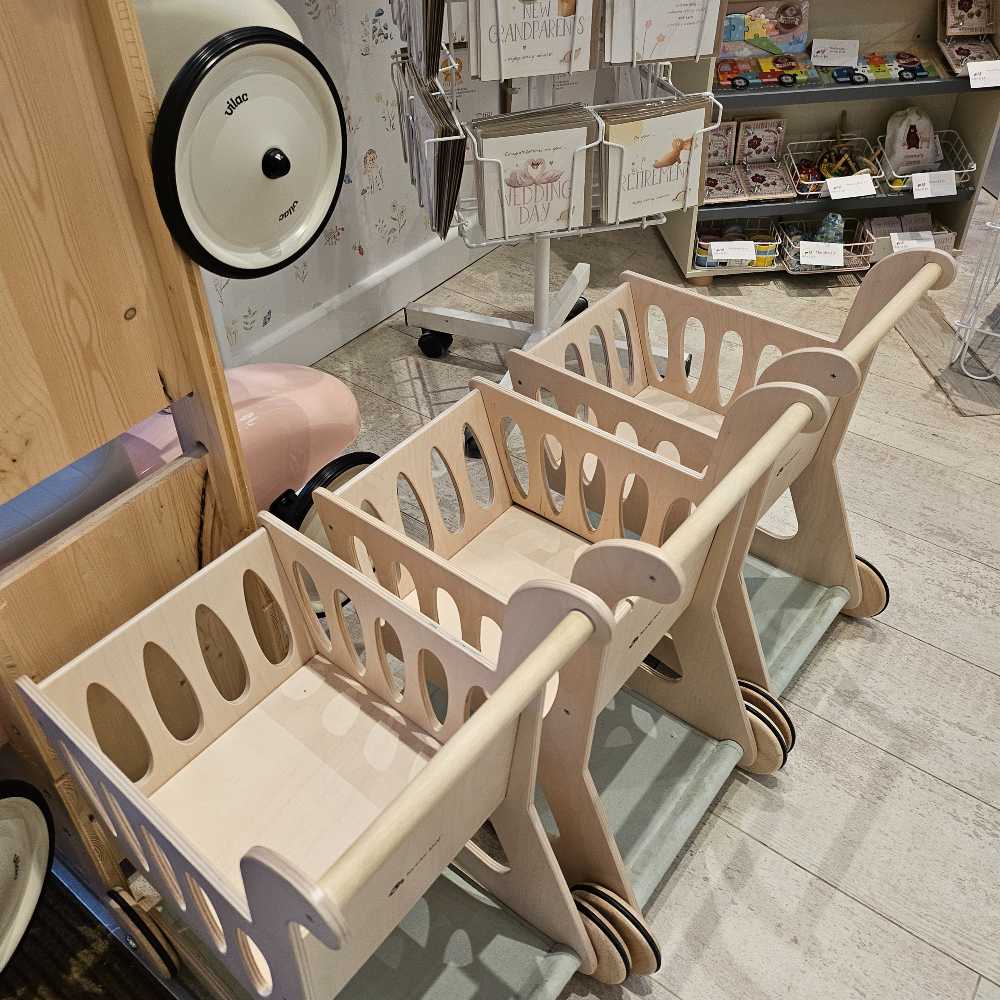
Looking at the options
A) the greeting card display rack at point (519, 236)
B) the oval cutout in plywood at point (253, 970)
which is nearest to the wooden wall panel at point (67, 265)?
the oval cutout in plywood at point (253, 970)

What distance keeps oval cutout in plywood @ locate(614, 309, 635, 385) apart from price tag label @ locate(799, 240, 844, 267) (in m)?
0.61

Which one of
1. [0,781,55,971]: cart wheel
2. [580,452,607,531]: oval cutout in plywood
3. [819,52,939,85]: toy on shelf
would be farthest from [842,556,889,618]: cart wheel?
[819,52,939,85]: toy on shelf

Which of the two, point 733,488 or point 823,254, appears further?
point 823,254

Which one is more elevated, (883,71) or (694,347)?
(883,71)

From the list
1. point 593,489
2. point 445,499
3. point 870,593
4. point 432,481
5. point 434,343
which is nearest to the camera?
point 432,481

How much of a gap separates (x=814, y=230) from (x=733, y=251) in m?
0.37

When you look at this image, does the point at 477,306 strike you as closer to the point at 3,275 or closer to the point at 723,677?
the point at 723,677

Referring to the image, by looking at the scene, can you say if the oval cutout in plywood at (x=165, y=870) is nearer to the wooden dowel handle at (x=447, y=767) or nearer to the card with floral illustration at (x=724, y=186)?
the wooden dowel handle at (x=447, y=767)

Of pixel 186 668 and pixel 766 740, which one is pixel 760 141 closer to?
pixel 766 740

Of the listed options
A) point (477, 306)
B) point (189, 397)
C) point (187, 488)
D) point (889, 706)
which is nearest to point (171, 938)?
point (187, 488)

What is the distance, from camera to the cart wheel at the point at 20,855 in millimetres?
1226

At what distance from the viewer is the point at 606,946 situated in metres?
1.35

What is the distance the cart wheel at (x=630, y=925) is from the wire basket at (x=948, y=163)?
240 cm

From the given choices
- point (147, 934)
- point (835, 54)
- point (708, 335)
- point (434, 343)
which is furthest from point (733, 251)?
point (147, 934)
